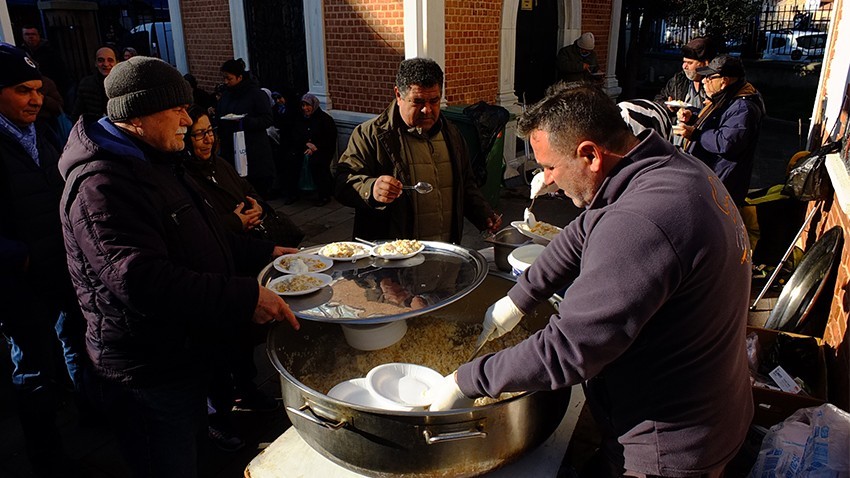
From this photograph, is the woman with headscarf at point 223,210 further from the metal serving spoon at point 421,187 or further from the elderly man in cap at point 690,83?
the elderly man in cap at point 690,83

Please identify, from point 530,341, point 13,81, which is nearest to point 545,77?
point 13,81

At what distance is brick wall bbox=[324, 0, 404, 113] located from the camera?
8.09m

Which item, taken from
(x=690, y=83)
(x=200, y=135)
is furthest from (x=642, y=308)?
(x=690, y=83)

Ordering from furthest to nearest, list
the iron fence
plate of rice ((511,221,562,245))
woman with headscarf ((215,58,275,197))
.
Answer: the iron fence, woman with headscarf ((215,58,275,197)), plate of rice ((511,221,562,245))

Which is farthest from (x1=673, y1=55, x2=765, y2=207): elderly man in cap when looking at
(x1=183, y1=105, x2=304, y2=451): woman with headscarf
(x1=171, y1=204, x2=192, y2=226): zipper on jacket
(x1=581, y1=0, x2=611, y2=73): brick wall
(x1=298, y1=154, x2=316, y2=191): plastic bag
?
(x1=581, y1=0, x2=611, y2=73): brick wall

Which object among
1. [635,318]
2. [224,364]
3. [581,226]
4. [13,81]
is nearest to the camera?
[635,318]

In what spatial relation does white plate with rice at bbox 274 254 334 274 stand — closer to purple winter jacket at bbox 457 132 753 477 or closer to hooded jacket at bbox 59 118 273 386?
hooded jacket at bbox 59 118 273 386

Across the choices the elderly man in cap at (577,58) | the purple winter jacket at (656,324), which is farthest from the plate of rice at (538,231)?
the elderly man in cap at (577,58)

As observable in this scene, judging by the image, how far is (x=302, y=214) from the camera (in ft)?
25.9

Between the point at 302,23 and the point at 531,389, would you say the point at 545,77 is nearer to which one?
the point at 302,23

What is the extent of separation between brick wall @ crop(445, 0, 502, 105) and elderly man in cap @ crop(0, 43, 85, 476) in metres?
6.00

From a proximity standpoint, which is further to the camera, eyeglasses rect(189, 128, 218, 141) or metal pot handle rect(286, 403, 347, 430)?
eyeglasses rect(189, 128, 218, 141)

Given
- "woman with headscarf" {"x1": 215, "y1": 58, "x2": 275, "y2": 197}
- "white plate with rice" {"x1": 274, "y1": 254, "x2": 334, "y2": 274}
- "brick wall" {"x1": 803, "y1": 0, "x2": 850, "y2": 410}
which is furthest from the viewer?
"woman with headscarf" {"x1": 215, "y1": 58, "x2": 275, "y2": 197}

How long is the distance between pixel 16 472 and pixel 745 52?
66.2 ft
